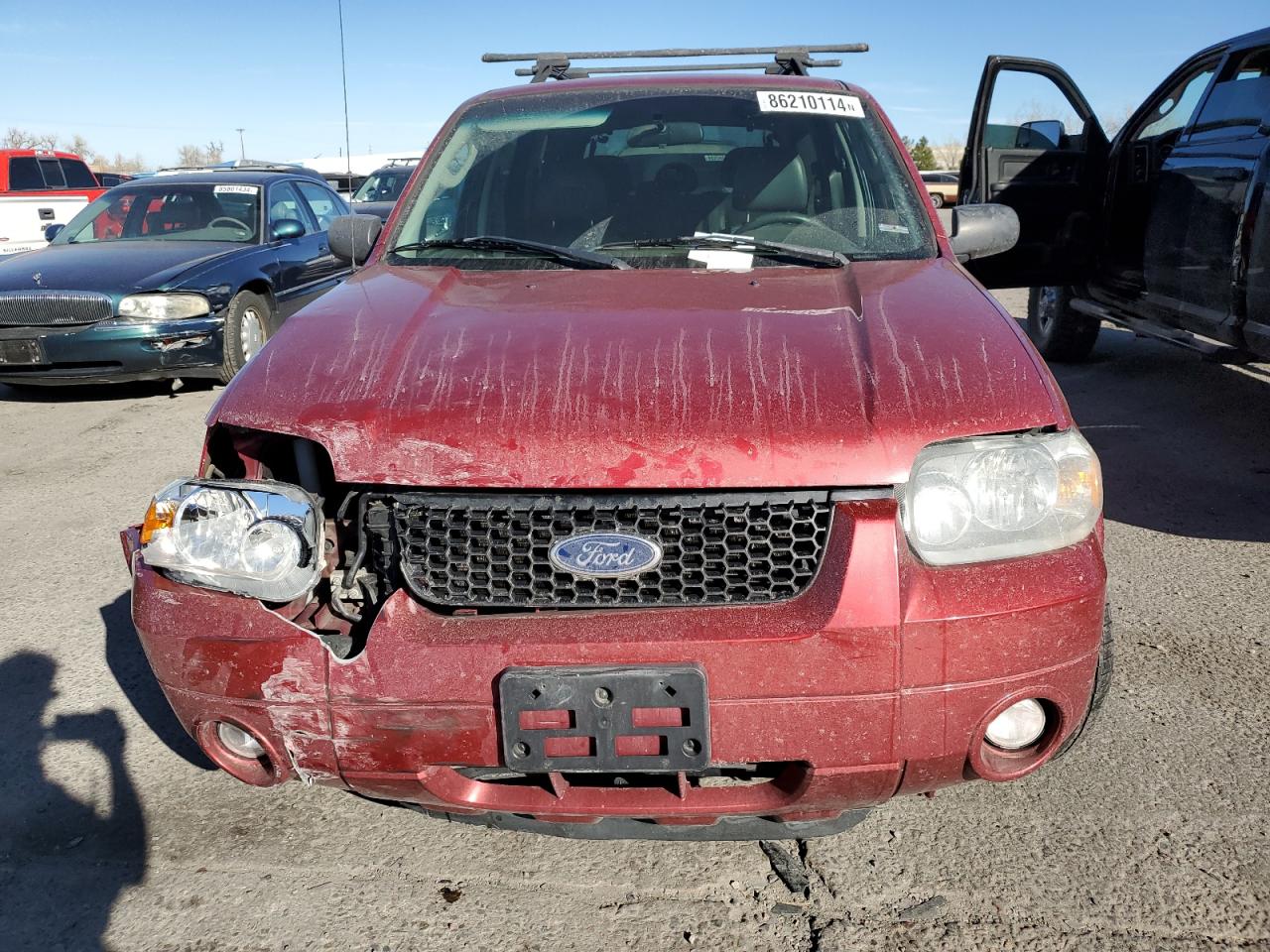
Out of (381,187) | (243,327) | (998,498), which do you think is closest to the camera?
(998,498)

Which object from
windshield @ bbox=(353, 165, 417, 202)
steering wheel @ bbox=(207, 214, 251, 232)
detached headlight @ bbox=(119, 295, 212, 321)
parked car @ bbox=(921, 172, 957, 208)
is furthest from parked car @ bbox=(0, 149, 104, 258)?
parked car @ bbox=(921, 172, 957, 208)

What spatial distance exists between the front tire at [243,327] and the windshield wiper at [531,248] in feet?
14.2

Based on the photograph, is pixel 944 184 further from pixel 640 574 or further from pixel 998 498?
pixel 640 574

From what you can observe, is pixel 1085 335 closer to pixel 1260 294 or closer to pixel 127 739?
pixel 1260 294

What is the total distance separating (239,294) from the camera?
24.7 ft

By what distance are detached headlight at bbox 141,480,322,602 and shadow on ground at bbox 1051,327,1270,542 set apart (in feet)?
12.1

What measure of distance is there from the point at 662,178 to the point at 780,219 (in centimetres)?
40

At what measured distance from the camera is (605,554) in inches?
76.6

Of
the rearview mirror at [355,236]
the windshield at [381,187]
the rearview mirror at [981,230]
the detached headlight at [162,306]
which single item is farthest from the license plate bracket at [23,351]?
the windshield at [381,187]

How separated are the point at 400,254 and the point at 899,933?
88.2 inches

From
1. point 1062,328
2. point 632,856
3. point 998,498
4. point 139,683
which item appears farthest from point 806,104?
point 1062,328

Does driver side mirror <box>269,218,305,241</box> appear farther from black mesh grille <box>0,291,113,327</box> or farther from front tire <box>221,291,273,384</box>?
black mesh grille <box>0,291,113,327</box>

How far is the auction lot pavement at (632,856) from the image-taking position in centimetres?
218

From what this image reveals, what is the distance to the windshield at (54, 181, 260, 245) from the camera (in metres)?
8.27
